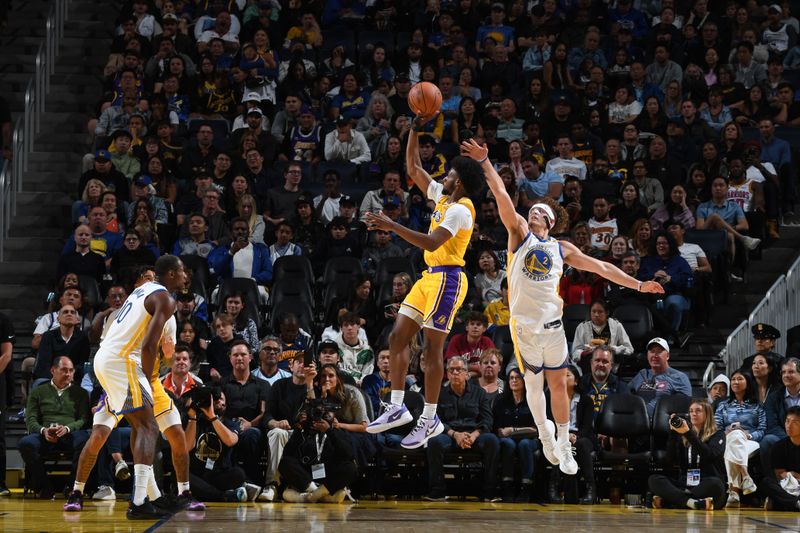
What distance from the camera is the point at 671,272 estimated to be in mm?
14422

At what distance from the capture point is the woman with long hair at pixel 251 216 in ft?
49.8

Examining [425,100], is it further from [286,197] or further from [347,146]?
[347,146]

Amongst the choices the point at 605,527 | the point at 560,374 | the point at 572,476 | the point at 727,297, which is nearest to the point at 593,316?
the point at 572,476

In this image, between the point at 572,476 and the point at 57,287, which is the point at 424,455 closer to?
the point at 572,476

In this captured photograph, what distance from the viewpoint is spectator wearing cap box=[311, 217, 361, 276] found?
15.0 m

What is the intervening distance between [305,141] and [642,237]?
16.5 ft

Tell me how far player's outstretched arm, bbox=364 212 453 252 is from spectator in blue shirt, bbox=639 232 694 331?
580cm

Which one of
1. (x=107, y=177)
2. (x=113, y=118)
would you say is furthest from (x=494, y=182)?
(x=113, y=118)

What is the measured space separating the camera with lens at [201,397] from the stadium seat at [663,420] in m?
4.84

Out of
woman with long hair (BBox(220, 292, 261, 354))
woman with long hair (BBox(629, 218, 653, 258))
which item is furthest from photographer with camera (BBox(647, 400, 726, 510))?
woman with long hair (BBox(220, 292, 261, 354))

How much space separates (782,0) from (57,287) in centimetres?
1284

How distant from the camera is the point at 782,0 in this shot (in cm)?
1983

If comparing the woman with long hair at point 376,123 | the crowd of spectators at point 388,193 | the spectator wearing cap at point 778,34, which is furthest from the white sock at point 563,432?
the spectator wearing cap at point 778,34

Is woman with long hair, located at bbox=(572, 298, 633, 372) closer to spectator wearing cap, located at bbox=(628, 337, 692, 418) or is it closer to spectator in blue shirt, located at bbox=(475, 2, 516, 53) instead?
spectator wearing cap, located at bbox=(628, 337, 692, 418)
